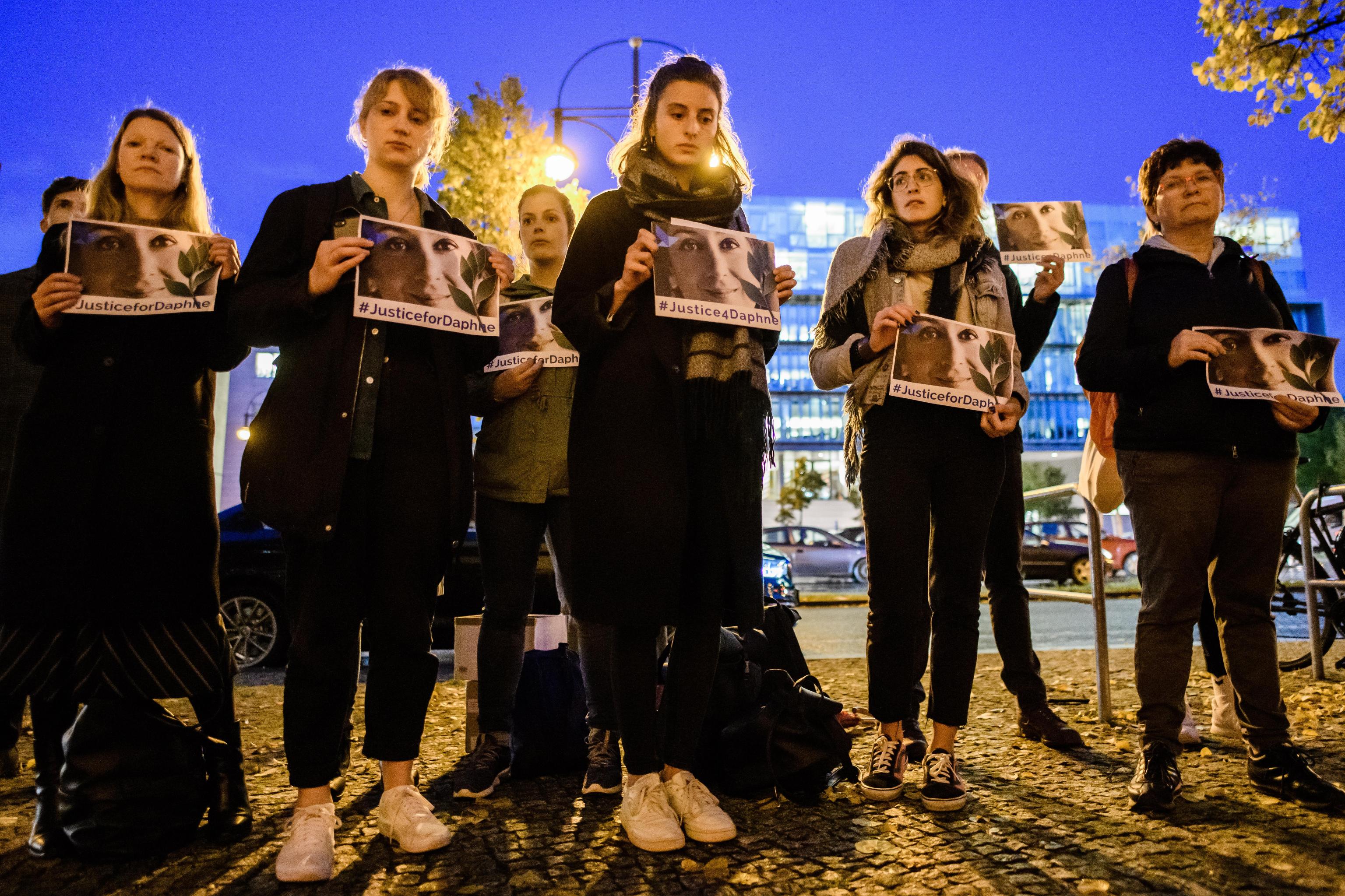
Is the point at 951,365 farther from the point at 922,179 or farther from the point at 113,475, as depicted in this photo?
the point at 113,475

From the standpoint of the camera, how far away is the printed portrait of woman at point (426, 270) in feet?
8.52

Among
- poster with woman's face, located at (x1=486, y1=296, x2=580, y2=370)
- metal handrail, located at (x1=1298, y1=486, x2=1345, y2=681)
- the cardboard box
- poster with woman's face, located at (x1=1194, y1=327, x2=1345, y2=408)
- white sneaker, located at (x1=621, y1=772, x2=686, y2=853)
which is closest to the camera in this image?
white sneaker, located at (x1=621, y1=772, x2=686, y2=853)

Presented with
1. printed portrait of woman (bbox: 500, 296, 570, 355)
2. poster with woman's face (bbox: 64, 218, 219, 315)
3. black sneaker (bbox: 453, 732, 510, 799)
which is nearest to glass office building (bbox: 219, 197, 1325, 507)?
printed portrait of woman (bbox: 500, 296, 570, 355)

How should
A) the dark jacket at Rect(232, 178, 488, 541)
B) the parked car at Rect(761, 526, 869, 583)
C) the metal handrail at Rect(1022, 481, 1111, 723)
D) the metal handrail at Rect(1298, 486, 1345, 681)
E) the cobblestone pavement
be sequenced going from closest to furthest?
1. the cobblestone pavement
2. the dark jacket at Rect(232, 178, 488, 541)
3. the metal handrail at Rect(1022, 481, 1111, 723)
4. the metal handrail at Rect(1298, 486, 1345, 681)
5. the parked car at Rect(761, 526, 869, 583)

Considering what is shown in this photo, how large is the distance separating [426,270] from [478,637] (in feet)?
5.81

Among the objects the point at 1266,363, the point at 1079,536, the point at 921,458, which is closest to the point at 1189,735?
the point at 1266,363

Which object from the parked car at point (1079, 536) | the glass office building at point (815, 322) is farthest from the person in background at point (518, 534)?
the glass office building at point (815, 322)

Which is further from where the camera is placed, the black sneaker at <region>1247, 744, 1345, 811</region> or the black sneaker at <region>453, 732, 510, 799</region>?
the black sneaker at <region>453, 732, 510, 799</region>

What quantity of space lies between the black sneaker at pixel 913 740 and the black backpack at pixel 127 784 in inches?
89.0

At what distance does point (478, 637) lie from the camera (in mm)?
3857

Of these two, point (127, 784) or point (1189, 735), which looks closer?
point (127, 784)

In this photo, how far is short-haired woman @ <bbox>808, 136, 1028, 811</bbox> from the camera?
3107 mm

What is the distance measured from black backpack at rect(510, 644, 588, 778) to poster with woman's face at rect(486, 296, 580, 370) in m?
1.21

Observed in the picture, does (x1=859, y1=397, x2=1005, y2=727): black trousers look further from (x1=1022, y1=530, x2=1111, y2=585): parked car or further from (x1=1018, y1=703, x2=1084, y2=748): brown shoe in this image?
(x1=1022, y1=530, x2=1111, y2=585): parked car
